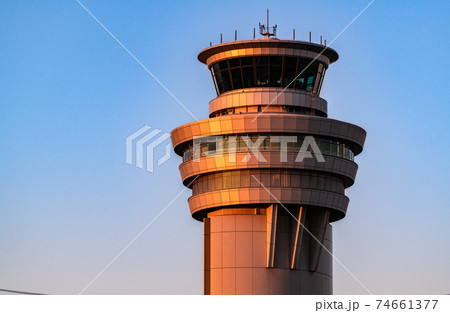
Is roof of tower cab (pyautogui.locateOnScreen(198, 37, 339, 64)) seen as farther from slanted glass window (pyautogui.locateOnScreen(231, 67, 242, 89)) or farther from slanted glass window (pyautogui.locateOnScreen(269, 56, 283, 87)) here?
slanted glass window (pyautogui.locateOnScreen(231, 67, 242, 89))

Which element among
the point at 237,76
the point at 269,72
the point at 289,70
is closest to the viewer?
the point at 269,72

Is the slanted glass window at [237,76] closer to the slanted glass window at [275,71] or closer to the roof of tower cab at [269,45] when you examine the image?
the roof of tower cab at [269,45]

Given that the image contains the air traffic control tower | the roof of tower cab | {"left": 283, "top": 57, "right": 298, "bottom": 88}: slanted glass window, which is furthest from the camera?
{"left": 283, "top": 57, "right": 298, "bottom": 88}: slanted glass window

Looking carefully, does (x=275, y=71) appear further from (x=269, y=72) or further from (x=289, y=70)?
(x=289, y=70)

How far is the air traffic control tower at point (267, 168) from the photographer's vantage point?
86438 millimetres

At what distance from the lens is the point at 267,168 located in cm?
8644

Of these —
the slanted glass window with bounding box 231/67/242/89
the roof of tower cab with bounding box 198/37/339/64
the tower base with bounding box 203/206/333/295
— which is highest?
the roof of tower cab with bounding box 198/37/339/64

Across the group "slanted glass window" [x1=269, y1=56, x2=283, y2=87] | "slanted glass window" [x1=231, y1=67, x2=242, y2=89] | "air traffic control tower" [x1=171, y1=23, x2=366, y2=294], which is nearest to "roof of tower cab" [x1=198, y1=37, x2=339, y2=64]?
"air traffic control tower" [x1=171, y1=23, x2=366, y2=294]

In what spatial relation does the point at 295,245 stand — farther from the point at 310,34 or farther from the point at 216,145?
the point at 310,34

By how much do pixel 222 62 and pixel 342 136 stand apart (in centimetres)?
1293

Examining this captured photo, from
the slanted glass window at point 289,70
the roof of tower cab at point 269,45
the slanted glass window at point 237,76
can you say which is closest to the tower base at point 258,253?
the slanted glass window at point 237,76

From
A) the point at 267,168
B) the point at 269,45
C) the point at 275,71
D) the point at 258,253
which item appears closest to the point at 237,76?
the point at 275,71

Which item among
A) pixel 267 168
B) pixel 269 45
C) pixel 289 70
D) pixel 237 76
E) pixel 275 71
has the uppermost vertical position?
pixel 269 45

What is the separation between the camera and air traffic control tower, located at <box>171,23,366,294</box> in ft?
284
